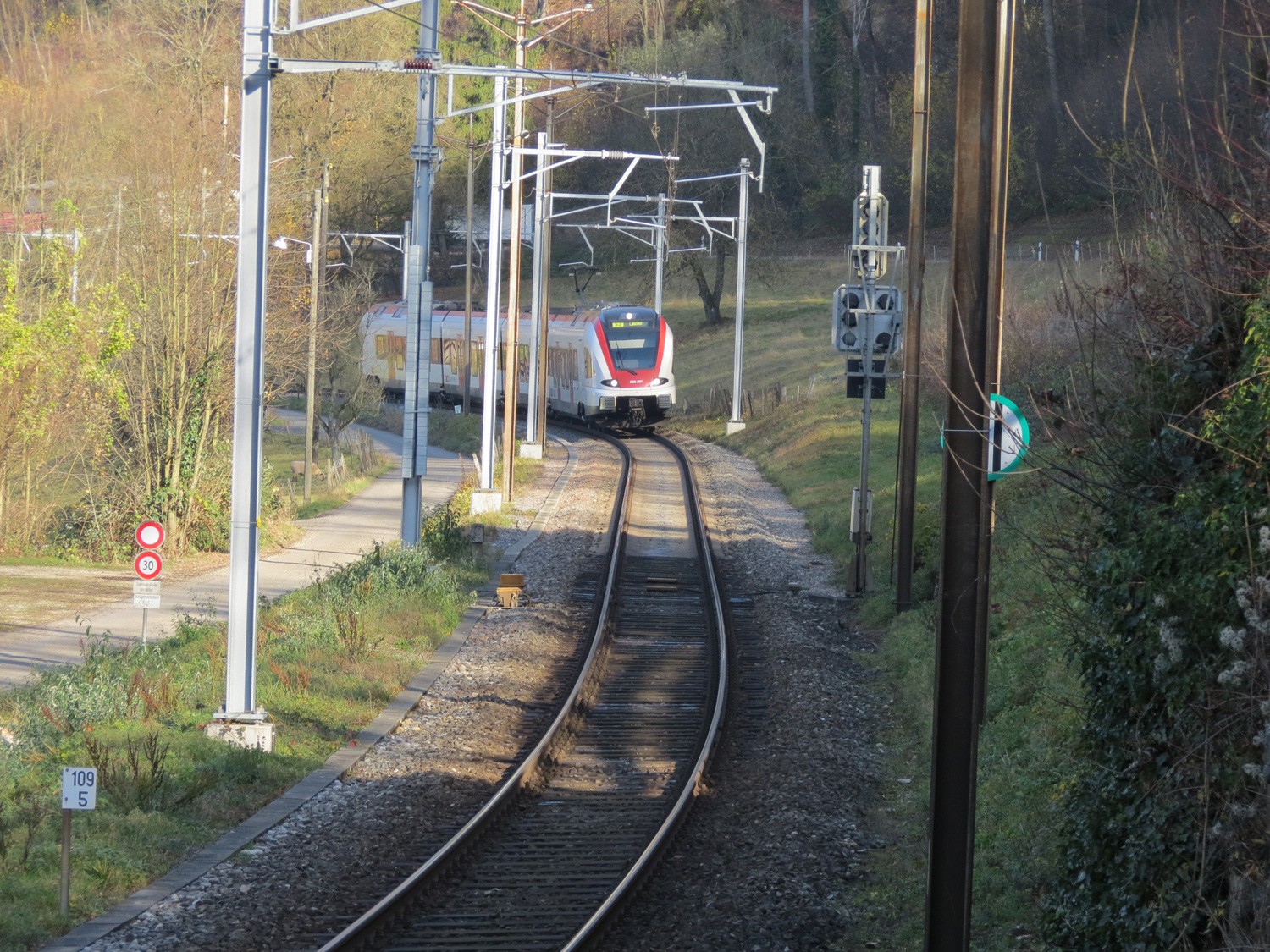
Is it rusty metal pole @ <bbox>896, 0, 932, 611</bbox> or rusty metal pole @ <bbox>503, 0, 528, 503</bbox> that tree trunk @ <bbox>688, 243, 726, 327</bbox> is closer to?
rusty metal pole @ <bbox>503, 0, 528, 503</bbox>

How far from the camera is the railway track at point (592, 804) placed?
26.5 feet

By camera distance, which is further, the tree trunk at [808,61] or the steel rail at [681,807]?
the tree trunk at [808,61]

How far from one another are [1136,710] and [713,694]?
24.8ft

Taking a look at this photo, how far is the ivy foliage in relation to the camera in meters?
5.34

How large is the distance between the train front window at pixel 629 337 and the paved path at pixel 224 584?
19.2ft

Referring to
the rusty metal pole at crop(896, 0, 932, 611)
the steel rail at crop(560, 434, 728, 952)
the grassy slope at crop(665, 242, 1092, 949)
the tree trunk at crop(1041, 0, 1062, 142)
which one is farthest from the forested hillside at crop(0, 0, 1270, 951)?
the steel rail at crop(560, 434, 728, 952)

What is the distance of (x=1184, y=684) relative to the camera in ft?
18.8

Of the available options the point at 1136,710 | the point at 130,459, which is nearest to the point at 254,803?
the point at 1136,710

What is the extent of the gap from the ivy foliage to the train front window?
109 ft

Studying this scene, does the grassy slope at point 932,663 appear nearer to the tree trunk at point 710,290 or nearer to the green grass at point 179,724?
the green grass at point 179,724

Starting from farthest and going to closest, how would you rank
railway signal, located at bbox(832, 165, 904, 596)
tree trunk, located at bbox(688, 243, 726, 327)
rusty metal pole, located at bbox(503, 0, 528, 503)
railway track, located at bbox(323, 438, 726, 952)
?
tree trunk, located at bbox(688, 243, 726, 327), rusty metal pole, located at bbox(503, 0, 528, 503), railway signal, located at bbox(832, 165, 904, 596), railway track, located at bbox(323, 438, 726, 952)

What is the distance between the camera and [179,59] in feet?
143

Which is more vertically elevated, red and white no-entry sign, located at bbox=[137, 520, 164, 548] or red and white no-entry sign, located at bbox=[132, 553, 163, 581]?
red and white no-entry sign, located at bbox=[137, 520, 164, 548]

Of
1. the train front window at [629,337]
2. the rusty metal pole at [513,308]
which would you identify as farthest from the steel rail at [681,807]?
the train front window at [629,337]
